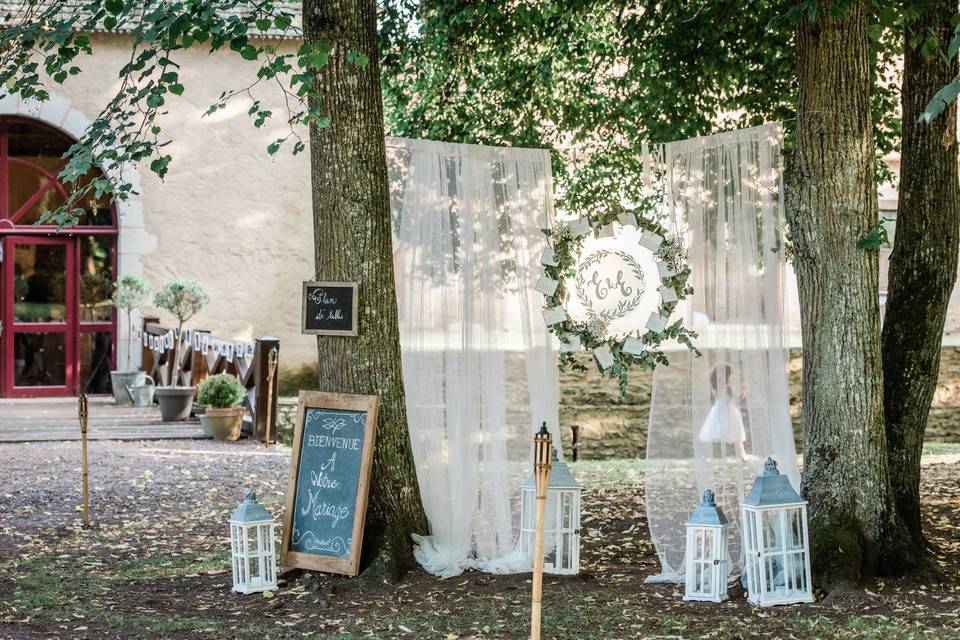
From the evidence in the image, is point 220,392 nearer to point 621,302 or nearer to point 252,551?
point 252,551

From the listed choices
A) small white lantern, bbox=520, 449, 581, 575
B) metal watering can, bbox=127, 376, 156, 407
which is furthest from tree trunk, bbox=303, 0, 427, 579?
metal watering can, bbox=127, 376, 156, 407

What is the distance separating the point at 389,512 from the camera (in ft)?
18.2

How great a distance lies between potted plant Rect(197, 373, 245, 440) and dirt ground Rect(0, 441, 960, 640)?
3217 mm

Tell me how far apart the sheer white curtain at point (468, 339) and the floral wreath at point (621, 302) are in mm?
117

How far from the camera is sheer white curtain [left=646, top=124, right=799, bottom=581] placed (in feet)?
17.9

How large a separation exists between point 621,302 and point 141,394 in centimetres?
892

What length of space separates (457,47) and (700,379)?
140 inches

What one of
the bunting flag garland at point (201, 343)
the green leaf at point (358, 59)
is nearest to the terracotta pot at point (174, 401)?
the bunting flag garland at point (201, 343)

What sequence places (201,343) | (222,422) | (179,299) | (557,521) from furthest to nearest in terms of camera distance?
(201,343) < (179,299) < (222,422) < (557,521)

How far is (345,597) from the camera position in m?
5.20

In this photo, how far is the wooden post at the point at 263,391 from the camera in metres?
11.1

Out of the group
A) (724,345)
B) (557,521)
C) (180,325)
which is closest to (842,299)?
(724,345)

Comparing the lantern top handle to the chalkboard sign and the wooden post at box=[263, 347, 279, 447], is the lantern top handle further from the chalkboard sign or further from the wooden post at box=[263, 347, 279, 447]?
the wooden post at box=[263, 347, 279, 447]

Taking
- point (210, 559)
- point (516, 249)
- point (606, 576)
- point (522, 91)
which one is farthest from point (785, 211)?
point (210, 559)
